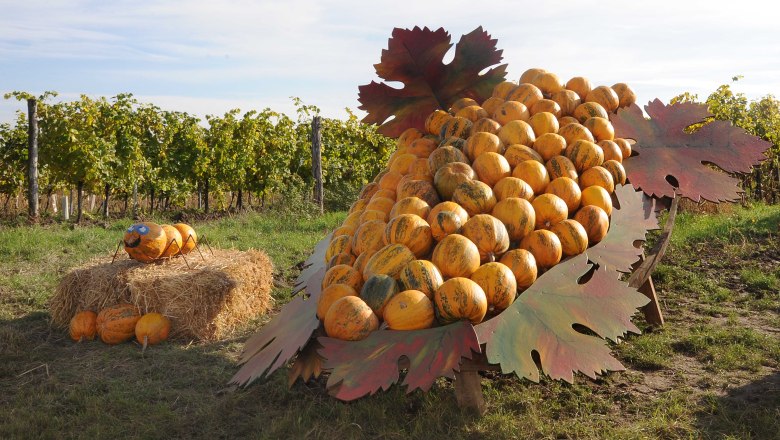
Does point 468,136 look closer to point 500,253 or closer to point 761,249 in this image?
point 500,253

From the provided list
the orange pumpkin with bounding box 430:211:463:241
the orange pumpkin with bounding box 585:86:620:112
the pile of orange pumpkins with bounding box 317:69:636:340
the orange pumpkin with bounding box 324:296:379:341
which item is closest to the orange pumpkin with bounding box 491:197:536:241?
the pile of orange pumpkins with bounding box 317:69:636:340

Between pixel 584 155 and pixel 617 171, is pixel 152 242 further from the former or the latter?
pixel 617 171

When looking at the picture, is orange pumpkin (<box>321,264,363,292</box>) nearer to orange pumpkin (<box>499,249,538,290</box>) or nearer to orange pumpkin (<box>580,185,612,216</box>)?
orange pumpkin (<box>499,249,538,290</box>)

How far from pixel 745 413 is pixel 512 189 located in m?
1.77

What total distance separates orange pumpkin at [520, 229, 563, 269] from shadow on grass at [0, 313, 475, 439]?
91 centimetres

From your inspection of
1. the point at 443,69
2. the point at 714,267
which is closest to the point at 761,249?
the point at 714,267

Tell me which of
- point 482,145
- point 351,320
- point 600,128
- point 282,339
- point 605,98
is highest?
point 605,98

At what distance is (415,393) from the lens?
11.8 feet

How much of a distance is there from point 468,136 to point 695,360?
231 cm

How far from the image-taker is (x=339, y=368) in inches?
101

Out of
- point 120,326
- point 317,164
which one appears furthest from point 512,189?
point 317,164

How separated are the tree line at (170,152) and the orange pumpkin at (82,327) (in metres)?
7.38

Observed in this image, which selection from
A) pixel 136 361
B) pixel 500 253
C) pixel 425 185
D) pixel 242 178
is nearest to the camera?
pixel 500 253

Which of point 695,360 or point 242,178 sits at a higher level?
point 242,178
